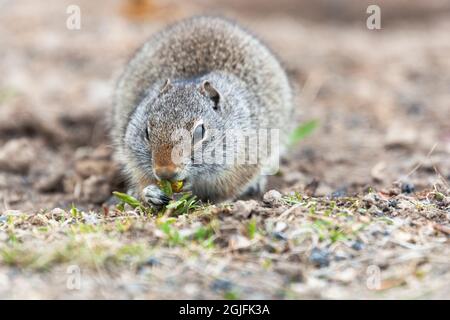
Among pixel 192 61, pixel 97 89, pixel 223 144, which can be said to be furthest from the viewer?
pixel 97 89

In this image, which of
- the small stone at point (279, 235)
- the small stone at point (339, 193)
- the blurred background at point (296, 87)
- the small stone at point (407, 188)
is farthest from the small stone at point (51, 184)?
the small stone at point (407, 188)

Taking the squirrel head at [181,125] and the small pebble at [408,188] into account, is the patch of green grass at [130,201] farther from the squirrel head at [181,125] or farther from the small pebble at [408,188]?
the small pebble at [408,188]

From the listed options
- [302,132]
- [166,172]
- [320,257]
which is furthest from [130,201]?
[302,132]

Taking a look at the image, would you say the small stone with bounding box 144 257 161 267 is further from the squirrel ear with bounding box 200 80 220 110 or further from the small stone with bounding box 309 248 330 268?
the squirrel ear with bounding box 200 80 220 110

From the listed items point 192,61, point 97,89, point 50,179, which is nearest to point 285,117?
point 192,61

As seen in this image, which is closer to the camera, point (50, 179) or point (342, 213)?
point (342, 213)
